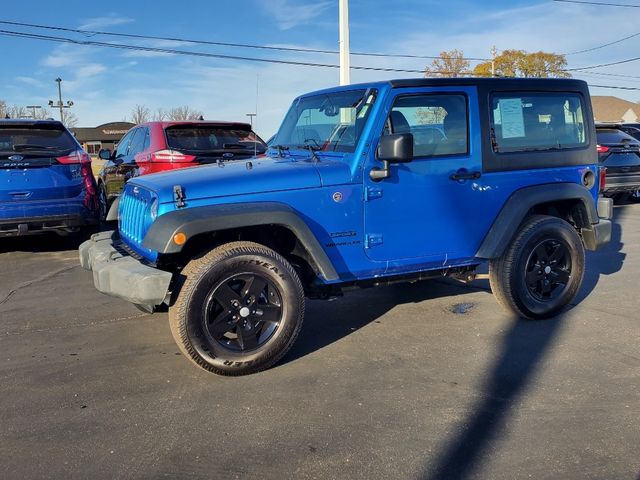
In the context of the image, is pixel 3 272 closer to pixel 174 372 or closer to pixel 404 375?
pixel 174 372

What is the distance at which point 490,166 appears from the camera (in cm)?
468

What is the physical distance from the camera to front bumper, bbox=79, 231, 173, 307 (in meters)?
3.68

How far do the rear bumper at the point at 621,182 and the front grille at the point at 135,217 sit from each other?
35.1 feet

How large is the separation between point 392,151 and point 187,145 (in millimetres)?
4452

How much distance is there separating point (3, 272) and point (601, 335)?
6.62m

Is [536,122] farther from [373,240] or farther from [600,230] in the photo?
[373,240]

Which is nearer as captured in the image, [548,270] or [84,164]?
[548,270]

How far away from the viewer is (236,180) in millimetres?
3924

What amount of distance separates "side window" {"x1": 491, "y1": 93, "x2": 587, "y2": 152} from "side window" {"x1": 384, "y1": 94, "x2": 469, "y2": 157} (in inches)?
12.3

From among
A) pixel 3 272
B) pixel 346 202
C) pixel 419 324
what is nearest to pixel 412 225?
pixel 346 202

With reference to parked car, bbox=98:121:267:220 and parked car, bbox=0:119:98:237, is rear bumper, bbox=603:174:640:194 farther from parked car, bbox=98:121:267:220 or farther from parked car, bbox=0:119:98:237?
parked car, bbox=0:119:98:237

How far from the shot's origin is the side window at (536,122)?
15.8 ft

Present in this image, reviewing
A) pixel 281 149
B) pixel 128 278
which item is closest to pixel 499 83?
pixel 281 149

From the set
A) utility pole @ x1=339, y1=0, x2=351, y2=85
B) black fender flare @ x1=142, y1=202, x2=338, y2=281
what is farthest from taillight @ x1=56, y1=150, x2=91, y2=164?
utility pole @ x1=339, y1=0, x2=351, y2=85
